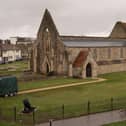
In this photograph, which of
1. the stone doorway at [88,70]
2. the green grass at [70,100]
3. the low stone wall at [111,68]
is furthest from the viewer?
the low stone wall at [111,68]

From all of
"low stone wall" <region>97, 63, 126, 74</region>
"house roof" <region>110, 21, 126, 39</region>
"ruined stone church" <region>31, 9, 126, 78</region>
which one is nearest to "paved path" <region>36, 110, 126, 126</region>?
"ruined stone church" <region>31, 9, 126, 78</region>

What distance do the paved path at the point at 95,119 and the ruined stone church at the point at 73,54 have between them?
2844cm

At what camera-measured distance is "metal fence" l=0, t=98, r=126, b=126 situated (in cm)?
2495

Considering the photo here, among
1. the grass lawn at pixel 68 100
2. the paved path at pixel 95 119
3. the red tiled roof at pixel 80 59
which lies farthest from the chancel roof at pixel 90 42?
the paved path at pixel 95 119

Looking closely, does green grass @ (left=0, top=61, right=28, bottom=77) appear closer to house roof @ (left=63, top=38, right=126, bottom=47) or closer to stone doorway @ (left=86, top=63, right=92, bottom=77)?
house roof @ (left=63, top=38, right=126, bottom=47)

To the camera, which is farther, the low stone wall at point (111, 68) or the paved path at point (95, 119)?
the low stone wall at point (111, 68)

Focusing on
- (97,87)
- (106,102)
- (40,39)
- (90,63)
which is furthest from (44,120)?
(40,39)

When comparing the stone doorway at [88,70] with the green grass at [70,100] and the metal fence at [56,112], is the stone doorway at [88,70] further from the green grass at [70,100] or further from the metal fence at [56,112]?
the metal fence at [56,112]

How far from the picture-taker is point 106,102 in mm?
30516

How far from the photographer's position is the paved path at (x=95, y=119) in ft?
77.7

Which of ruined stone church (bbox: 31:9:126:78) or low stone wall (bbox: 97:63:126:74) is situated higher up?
ruined stone church (bbox: 31:9:126:78)

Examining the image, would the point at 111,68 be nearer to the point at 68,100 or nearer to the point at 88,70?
the point at 88,70

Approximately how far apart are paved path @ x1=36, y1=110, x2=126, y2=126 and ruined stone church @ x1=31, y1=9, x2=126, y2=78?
28.4 m

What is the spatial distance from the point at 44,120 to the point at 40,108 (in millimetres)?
4463
